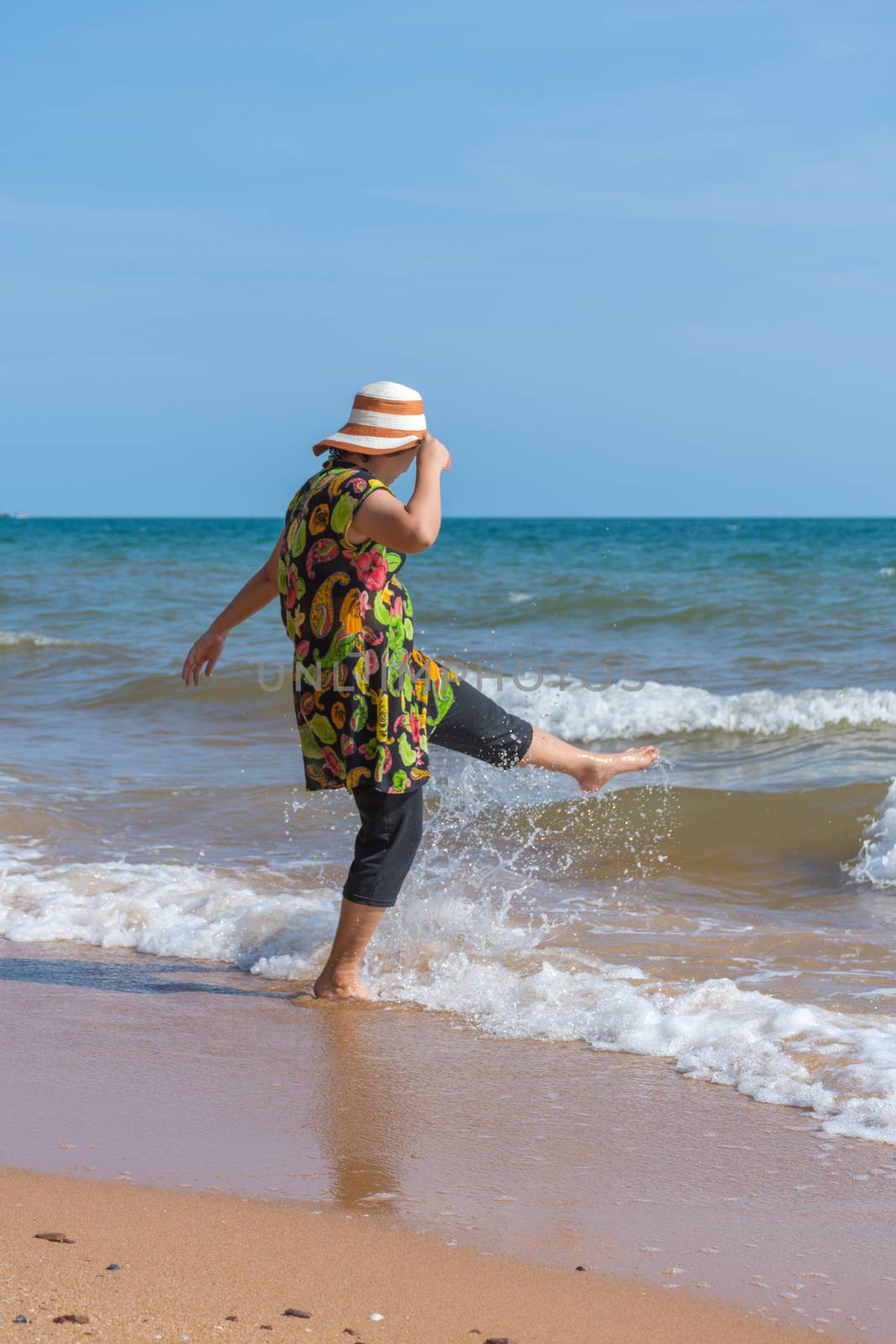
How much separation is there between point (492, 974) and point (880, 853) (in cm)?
232

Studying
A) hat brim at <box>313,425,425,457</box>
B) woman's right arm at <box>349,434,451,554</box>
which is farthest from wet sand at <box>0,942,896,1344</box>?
hat brim at <box>313,425,425,457</box>

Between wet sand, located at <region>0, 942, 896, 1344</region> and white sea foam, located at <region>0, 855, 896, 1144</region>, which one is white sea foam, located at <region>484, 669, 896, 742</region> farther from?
wet sand, located at <region>0, 942, 896, 1344</region>

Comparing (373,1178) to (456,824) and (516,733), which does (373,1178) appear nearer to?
(516,733)

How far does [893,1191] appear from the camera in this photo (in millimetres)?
2506

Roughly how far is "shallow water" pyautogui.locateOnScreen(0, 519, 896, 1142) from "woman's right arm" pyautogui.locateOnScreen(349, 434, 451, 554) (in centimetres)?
129

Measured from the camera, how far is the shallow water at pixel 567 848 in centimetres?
356

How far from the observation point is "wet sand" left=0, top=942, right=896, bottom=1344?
6.97 feet

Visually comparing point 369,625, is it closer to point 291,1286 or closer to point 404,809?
point 404,809

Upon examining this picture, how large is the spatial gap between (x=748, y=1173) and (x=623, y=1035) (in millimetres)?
795

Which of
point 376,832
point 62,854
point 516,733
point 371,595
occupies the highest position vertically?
point 371,595

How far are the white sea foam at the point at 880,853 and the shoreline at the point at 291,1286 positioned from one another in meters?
3.47

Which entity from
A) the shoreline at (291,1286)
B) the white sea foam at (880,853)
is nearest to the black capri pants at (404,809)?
the shoreline at (291,1286)

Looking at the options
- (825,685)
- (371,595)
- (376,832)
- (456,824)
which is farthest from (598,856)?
(825,685)

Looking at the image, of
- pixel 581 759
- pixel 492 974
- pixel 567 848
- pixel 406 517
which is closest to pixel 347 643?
pixel 406 517
